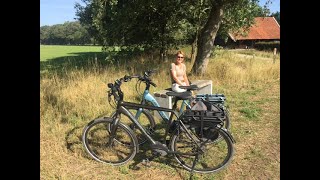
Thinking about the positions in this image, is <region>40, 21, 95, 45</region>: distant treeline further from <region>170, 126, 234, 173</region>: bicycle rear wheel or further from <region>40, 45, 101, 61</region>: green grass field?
<region>170, 126, 234, 173</region>: bicycle rear wheel

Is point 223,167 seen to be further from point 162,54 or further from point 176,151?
point 162,54

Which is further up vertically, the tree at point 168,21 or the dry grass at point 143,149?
the tree at point 168,21

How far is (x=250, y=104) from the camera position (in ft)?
24.6

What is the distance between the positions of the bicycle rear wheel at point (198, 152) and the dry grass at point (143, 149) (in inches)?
4.6

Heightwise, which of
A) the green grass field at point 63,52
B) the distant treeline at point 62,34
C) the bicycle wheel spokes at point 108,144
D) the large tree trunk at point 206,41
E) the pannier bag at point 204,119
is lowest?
the bicycle wheel spokes at point 108,144

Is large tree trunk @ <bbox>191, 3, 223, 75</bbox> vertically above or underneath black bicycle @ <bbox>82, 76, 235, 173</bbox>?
above

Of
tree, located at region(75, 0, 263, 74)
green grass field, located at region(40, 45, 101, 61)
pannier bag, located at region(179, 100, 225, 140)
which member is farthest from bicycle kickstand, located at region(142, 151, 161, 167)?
green grass field, located at region(40, 45, 101, 61)

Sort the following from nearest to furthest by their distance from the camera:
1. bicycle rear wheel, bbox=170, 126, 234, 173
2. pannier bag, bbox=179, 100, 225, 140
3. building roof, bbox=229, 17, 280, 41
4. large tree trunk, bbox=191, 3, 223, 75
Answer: pannier bag, bbox=179, 100, 225, 140, bicycle rear wheel, bbox=170, 126, 234, 173, large tree trunk, bbox=191, 3, 223, 75, building roof, bbox=229, 17, 280, 41

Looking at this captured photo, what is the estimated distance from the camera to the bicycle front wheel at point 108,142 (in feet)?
13.8

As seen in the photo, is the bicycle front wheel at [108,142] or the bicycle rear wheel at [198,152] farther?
the bicycle front wheel at [108,142]

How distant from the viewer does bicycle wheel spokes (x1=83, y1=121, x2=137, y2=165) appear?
168 inches

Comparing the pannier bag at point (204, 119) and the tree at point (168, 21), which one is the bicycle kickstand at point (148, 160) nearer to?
the pannier bag at point (204, 119)

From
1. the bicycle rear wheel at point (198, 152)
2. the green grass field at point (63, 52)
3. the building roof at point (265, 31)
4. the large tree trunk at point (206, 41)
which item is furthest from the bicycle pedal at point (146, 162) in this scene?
the building roof at point (265, 31)
